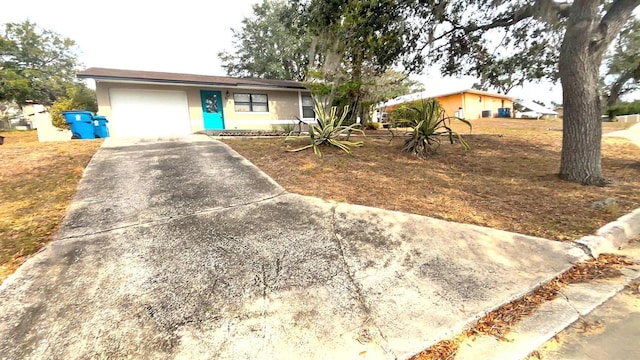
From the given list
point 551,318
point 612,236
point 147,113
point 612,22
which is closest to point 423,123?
point 612,22

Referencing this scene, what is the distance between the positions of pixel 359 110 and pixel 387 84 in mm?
1970

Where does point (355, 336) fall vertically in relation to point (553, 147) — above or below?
below

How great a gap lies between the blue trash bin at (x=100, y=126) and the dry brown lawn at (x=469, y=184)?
638cm

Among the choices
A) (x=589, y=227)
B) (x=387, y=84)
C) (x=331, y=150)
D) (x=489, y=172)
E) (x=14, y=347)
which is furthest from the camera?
(x=387, y=84)

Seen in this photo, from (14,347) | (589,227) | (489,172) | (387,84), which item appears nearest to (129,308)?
(14,347)

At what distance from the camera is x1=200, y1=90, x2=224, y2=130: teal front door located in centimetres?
1405

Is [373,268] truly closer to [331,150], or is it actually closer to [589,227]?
[589,227]

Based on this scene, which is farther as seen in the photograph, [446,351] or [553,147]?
[553,147]

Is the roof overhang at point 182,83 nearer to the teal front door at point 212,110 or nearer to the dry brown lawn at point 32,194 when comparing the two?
the teal front door at point 212,110

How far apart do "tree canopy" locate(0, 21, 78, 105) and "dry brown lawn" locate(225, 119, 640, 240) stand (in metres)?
28.0

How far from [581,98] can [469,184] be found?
2.24 m

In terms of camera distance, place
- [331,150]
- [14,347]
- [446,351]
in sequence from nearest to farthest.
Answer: [14,347]
[446,351]
[331,150]

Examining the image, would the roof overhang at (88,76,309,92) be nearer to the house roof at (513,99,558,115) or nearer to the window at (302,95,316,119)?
the window at (302,95,316,119)

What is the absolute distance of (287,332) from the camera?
1978mm
